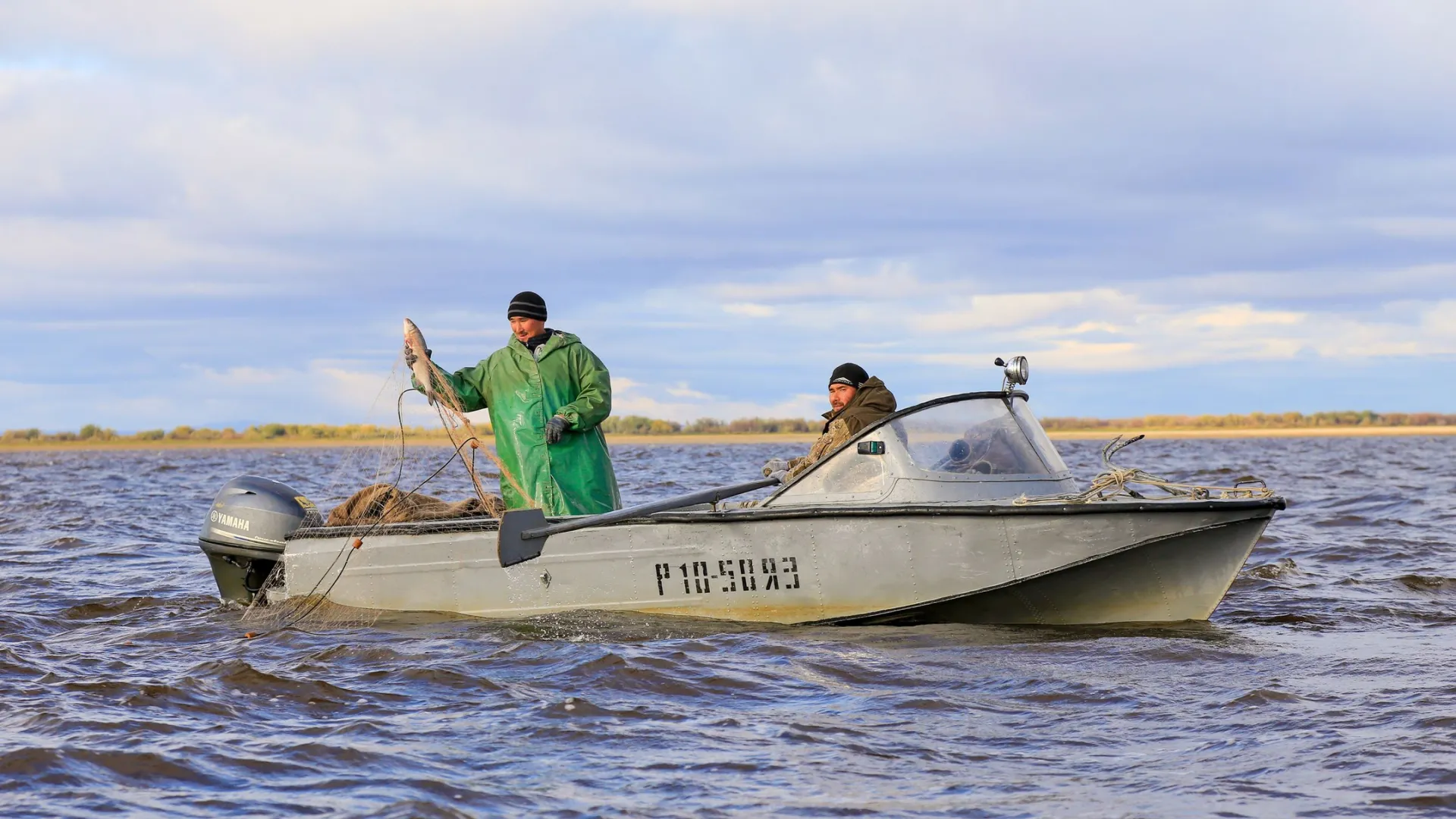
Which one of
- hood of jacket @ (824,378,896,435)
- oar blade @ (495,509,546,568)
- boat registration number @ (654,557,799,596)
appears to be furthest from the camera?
hood of jacket @ (824,378,896,435)

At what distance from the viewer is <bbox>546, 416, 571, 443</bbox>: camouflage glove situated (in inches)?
373

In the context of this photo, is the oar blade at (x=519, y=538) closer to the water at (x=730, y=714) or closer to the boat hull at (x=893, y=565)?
the boat hull at (x=893, y=565)

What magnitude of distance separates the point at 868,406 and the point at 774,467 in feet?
3.08

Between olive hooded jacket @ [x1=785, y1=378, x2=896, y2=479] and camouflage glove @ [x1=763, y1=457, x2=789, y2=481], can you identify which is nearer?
olive hooded jacket @ [x1=785, y1=378, x2=896, y2=479]

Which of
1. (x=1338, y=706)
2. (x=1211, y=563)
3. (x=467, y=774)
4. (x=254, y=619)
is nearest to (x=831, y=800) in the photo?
(x=467, y=774)

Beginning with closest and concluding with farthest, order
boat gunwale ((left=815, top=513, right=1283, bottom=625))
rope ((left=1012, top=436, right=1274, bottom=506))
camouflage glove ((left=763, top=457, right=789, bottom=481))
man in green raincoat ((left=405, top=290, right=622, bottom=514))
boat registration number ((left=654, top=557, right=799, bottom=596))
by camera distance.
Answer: boat gunwale ((left=815, top=513, right=1283, bottom=625))
rope ((left=1012, top=436, right=1274, bottom=506))
boat registration number ((left=654, top=557, right=799, bottom=596))
camouflage glove ((left=763, top=457, right=789, bottom=481))
man in green raincoat ((left=405, top=290, right=622, bottom=514))

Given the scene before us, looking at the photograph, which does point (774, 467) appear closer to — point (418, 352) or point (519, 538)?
point (519, 538)

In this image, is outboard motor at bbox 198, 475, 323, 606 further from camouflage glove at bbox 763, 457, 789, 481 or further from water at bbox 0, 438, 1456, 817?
camouflage glove at bbox 763, 457, 789, 481

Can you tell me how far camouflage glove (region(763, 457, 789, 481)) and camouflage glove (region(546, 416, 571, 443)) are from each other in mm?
1470

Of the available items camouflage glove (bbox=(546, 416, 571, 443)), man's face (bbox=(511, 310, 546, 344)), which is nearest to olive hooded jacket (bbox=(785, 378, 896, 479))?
camouflage glove (bbox=(546, 416, 571, 443))

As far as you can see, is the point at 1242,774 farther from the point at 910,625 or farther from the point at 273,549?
the point at 273,549

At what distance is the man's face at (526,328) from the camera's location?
9883mm

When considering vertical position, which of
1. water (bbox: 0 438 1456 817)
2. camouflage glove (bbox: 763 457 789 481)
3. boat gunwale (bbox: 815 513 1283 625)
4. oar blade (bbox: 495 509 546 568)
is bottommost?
Answer: water (bbox: 0 438 1456 817)

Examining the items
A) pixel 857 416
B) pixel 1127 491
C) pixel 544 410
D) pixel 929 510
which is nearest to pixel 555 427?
pixel 544 410
